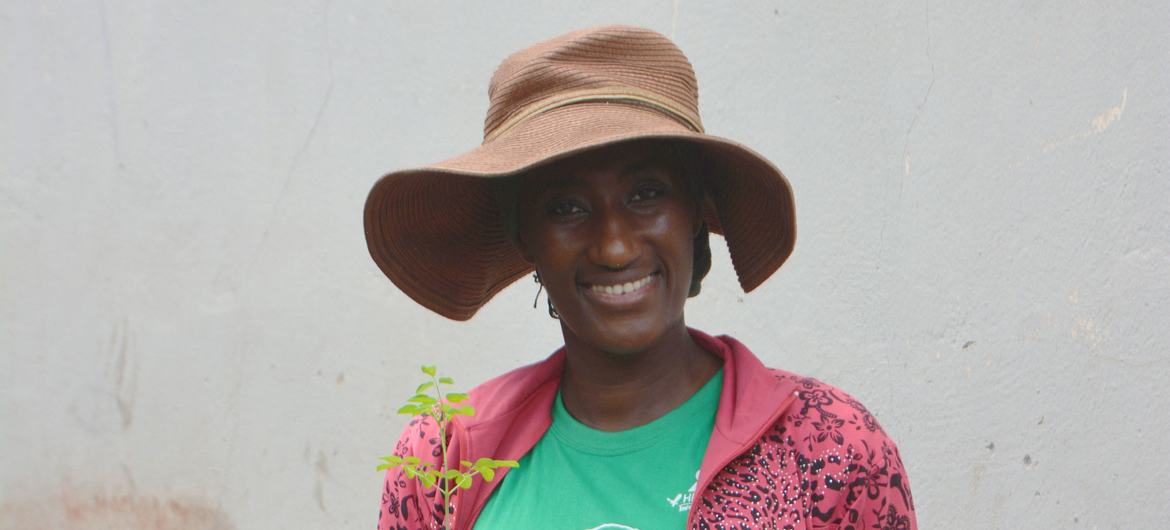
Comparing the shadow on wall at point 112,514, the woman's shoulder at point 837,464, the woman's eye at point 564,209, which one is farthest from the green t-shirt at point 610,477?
the shadow on wall at point 112,514

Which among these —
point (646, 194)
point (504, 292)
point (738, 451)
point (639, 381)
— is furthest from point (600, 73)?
point (504, 292)

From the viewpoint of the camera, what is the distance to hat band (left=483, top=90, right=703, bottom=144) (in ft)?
5.69

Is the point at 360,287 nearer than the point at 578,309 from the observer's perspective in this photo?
No

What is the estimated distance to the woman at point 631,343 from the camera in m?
1.70

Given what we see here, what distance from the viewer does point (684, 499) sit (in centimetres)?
171

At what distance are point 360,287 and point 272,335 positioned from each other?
10.4 inches

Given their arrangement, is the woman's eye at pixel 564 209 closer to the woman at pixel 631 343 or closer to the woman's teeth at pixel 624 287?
the woman at pixel 631 343

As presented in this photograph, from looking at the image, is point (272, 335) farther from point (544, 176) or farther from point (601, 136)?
point (601, 136)

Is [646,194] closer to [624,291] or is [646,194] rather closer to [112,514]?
[624,291]

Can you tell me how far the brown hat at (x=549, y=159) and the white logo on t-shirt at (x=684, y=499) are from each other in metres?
0.41

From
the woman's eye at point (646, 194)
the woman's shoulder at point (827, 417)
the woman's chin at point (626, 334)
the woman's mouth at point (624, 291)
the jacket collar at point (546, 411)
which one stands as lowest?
the woman's shoulder at point (827, 417)

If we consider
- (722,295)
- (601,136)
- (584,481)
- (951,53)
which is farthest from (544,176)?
(951,53)

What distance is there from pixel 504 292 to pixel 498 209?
1018 millimetres

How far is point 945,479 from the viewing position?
2.94 metres
